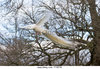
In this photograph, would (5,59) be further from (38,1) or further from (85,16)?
(85,16)

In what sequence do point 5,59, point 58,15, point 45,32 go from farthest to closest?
point 58,15 < point 5,59 < point 45,32

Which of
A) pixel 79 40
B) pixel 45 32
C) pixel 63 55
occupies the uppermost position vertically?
pixel 45 32

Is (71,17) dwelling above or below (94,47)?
above

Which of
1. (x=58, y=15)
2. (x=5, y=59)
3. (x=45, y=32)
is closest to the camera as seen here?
(x=45, y=32)

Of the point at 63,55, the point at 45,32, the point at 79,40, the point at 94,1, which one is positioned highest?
the point at 94,1

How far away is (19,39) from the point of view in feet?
10.1

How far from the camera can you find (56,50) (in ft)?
11.0

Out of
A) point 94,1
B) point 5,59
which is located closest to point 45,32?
point 5,59

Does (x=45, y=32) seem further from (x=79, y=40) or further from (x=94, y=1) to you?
(x=94, y=1)

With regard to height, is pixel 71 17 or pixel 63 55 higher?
pixel 71 17

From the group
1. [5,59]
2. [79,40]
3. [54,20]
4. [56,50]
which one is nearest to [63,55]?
[56,50]

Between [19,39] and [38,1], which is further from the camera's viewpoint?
[38,1]

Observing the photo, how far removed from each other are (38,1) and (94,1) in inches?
33.9

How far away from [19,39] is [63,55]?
73cm
